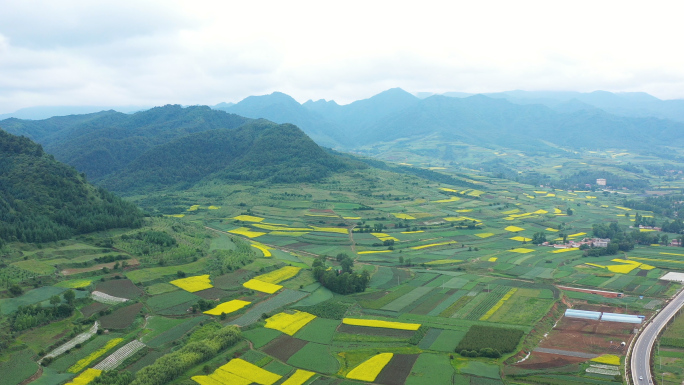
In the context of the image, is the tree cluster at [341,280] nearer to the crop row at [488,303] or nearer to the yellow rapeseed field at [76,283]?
the crop row at [488,303]

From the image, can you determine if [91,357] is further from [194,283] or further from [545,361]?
[545,361]

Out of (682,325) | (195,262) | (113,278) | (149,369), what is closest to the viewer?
(149,369)

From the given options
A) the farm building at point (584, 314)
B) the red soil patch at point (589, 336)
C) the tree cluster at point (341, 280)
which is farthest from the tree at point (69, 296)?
the farm building at point (584, 314)

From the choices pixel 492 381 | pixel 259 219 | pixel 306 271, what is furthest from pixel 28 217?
pixel 492 381

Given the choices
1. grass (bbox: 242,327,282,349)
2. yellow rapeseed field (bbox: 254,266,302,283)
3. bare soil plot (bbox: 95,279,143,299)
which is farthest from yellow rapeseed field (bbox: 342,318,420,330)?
bare soil plot (bbox: 95,279,143,299)

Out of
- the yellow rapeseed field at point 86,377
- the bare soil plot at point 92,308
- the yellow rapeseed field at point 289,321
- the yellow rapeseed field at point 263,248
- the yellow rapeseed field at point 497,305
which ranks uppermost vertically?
the bare soil plot at point 92,308

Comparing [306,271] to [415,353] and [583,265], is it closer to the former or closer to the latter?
[415,353]
